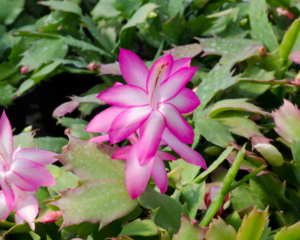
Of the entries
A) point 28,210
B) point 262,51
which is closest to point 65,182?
point 28,210

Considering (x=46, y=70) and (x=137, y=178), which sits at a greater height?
(x=137, y=178)

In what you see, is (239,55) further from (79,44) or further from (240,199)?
(79,44)

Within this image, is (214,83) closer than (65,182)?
No

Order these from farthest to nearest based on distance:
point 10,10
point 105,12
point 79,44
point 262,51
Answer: point 10,10
point 105,12
point 79,44
point 262,51

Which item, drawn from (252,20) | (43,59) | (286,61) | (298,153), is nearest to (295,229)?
(298,153)

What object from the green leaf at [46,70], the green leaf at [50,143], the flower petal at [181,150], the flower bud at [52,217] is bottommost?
the green leaf at [50,143]

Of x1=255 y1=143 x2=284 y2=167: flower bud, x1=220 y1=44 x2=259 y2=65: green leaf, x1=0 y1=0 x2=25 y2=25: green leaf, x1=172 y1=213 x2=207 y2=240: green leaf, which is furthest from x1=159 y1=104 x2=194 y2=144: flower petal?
x1=0 y1=0 x2=25 y2=25: green leaf

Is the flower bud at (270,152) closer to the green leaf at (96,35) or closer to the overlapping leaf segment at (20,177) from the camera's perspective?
the overlapping leaf segment at (20,177)

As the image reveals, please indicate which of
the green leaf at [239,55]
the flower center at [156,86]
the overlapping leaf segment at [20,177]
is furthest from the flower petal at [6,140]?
the green leaf at [239,55]
